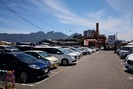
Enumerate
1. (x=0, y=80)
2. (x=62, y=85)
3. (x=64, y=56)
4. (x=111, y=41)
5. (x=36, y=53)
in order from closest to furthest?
1. (x=0, y=80)
2. (x=62, y=85)
3. (x=36, y=53)
4. (x=64, y=56)
5. (x=111, y=41)

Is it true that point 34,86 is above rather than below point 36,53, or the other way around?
below

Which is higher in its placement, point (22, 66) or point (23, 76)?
point (22, 66)

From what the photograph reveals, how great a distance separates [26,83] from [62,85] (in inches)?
78.8

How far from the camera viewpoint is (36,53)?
16.2 m

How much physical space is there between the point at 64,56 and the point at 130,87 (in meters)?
10.9

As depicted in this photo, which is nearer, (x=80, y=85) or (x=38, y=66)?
(x=80, y=85)

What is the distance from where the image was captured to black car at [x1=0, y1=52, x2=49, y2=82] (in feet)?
34.9

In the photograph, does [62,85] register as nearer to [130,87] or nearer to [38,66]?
[38,66]

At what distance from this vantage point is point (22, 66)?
1077 centimetres

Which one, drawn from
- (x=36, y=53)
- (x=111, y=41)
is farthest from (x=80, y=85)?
(x=111, y=41)

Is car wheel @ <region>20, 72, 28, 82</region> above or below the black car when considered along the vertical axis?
below

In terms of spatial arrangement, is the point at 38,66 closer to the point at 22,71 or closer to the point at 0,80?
the point at 22,71

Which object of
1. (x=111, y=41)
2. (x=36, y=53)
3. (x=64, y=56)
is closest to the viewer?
(x=36, y=53)

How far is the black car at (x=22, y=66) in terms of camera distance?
1065 centimetres
